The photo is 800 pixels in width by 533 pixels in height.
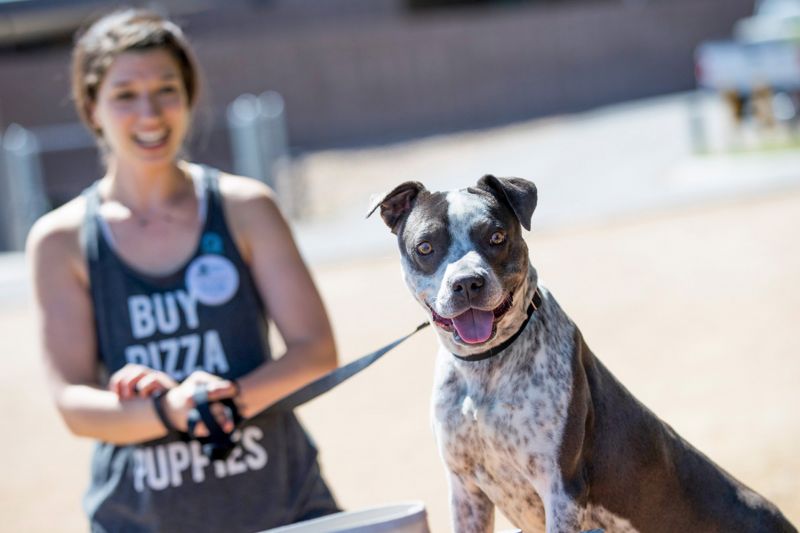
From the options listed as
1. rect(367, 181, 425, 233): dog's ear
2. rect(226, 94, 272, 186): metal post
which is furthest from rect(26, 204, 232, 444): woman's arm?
A: rect(226, 94, 272, 186): metal post

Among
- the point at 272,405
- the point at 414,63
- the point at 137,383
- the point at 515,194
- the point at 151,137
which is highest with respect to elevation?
the point at 414,63

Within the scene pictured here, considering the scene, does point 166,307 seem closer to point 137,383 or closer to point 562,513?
point 137,383

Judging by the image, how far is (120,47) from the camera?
364 centimetres

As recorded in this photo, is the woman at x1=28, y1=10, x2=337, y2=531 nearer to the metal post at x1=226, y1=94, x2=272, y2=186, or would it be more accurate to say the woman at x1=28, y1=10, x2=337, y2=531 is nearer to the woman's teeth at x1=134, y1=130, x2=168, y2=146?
the woman's teeth at x1=134, y1=130, x2=168, y2=146

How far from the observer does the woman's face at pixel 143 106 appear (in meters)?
3.63

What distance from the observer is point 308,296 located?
12.1 ft

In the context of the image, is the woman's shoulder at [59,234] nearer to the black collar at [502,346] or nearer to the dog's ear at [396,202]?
the dog's ear at [396,202]

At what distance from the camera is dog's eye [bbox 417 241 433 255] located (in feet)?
9.00

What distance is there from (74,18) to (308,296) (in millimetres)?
29320

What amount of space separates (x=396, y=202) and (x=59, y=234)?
1.23 metres

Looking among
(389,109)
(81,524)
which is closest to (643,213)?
(81,524)

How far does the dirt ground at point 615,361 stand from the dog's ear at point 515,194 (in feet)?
9.04

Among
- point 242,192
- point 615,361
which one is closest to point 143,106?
point 242,192

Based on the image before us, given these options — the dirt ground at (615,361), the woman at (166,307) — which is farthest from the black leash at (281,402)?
the dirt ground at (615,361)
